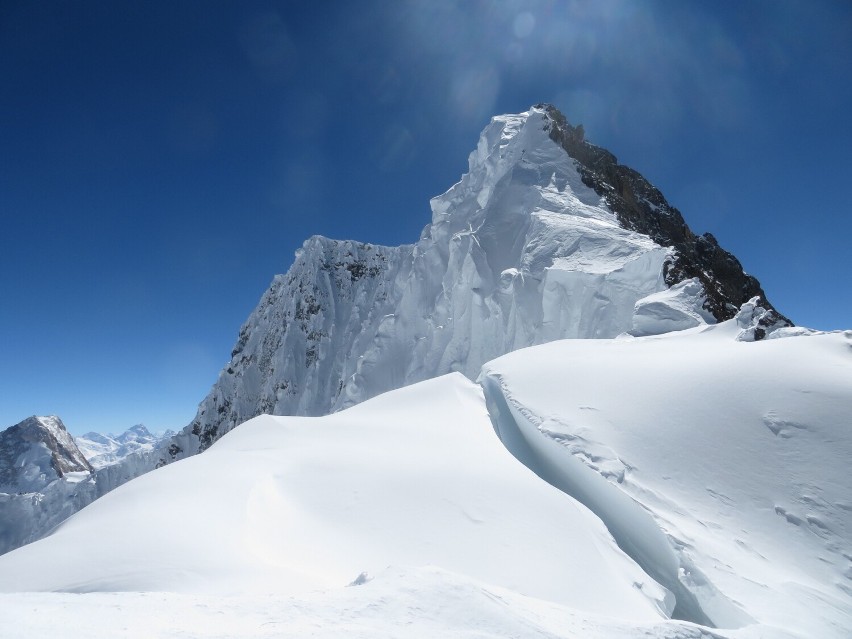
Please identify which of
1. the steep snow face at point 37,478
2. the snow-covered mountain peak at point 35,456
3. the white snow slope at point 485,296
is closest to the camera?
the white snow slope at point 485,296

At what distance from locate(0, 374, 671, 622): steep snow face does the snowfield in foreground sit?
0.03 m

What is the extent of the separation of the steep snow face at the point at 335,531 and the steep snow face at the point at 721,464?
70 centimetres

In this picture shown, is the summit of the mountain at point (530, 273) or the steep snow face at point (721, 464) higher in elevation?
the summit of the mountain at point (530, 273)

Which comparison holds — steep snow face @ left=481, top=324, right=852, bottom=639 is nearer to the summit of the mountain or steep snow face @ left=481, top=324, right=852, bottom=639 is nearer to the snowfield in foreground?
the snowfield in foreground

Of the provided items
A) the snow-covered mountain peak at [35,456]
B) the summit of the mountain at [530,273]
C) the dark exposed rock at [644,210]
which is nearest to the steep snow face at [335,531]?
the summit of the mountain at [530,273]

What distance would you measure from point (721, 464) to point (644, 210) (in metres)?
30.4

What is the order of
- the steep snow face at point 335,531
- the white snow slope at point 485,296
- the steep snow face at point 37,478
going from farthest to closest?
the steep snow face at point 37,478 → the white snow slope at point 485,296 → the steep snow face at point 335,531

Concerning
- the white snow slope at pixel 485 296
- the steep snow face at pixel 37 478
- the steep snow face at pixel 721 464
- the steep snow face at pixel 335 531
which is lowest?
the steep snow face at pixel 37 478

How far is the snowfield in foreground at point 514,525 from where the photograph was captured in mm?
3727

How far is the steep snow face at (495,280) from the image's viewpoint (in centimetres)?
2362

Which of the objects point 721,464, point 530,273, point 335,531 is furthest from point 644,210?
point 335,531

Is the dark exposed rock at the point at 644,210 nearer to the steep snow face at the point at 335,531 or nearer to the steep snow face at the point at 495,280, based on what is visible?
the steep snow face at the point at 495,280

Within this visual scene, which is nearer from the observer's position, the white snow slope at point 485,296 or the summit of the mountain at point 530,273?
the summit of the mountain at point 530,273

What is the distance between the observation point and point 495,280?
29.8m
